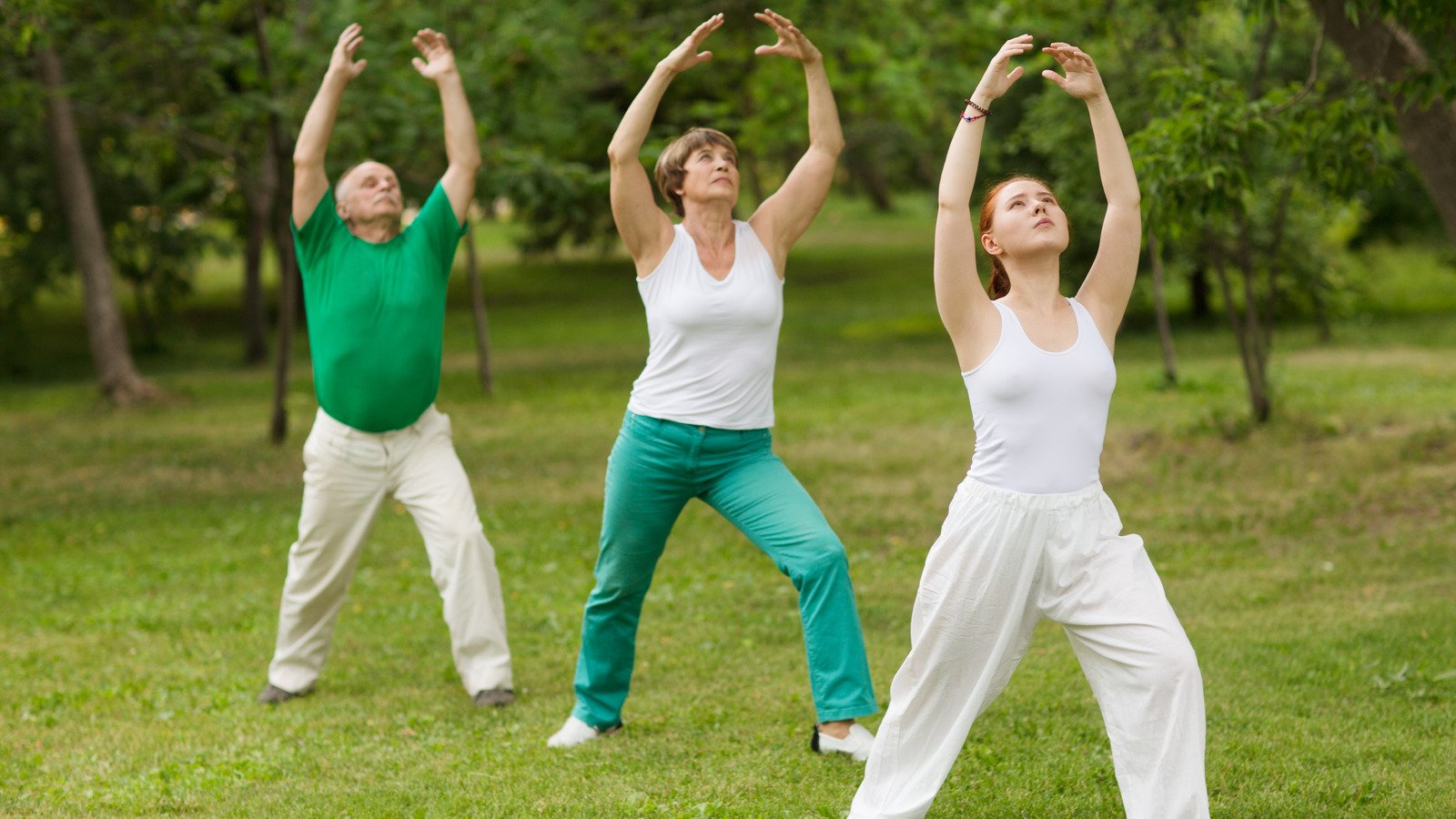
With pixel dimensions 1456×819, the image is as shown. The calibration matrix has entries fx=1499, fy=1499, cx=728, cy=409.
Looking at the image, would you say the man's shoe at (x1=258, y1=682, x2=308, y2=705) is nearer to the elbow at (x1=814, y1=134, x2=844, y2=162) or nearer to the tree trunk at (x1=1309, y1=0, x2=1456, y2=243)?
the elbow at (x1=814, y1=134, x2=844, y2=162)

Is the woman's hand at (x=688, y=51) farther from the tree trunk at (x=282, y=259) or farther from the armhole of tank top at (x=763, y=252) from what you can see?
the tree trunk at (x=282, y=259)

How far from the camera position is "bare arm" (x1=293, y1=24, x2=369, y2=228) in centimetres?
623

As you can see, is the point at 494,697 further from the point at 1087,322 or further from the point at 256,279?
the point at 256,279

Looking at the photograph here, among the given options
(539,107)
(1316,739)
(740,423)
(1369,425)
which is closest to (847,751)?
(740,423)

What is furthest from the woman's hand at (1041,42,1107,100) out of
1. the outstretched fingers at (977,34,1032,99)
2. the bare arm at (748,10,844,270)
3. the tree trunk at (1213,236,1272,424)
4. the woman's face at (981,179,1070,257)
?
the tree trunk at (1213,236,1272,424)

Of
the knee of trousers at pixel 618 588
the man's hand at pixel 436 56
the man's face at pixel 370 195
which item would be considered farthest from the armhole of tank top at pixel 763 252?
the man's face at pixel 370 195

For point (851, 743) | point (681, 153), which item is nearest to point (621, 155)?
point (681, 153)

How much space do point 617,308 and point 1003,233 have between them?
28532 mm

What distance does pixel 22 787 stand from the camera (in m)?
5.43

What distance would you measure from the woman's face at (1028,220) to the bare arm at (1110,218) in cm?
16

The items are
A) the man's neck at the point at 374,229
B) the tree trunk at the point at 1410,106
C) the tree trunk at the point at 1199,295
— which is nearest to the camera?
the man's neck at the point at 374,229

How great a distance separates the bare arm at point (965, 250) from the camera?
4.03m

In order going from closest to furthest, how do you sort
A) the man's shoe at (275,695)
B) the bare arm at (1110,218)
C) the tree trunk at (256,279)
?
the bare arm at (1110,218) → the man's shoe at (275,695) → the tree trunk at (256,279)

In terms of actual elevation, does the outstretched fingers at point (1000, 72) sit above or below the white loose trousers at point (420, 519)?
above
